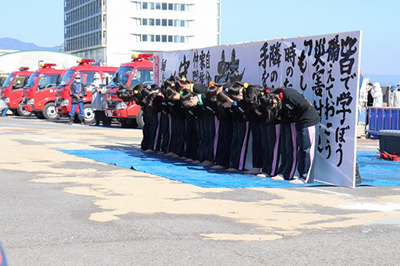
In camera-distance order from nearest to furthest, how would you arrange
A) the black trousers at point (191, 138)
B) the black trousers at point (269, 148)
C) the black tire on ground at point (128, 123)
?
the black trousers at point (269, 148), the black trousers at point (191, 138), the black tire on ground at point (128, 123)

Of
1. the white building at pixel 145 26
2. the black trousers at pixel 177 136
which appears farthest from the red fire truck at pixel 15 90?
the white building at pixel 145 26

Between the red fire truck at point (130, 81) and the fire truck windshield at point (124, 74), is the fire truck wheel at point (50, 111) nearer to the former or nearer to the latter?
the red fire truck at point (130, 81)

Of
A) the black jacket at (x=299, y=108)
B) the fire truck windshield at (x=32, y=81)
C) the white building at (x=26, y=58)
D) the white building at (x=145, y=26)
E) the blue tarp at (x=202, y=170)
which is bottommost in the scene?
the blue tarp at (x=202, y=170)

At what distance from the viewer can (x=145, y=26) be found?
452 feet

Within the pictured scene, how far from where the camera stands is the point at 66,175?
12.1 meters

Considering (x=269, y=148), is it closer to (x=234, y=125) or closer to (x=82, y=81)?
(x=234, y=125)

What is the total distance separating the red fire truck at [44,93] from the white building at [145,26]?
332 ft

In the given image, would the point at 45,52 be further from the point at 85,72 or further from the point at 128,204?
the point at 128,204

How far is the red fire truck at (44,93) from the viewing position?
105 ft

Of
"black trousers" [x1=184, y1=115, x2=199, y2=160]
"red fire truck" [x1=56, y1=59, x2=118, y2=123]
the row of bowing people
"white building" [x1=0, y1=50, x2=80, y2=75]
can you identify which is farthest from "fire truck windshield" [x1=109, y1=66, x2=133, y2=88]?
"white building" [x1=0, y1=50, x2=80, y2=75]

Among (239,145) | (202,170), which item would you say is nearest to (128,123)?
(202,170)

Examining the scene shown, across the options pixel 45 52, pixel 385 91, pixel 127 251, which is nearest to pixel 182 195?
pixel 127 251

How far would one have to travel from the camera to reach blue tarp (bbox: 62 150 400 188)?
38.0 feet

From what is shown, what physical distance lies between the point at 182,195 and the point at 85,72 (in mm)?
19643
